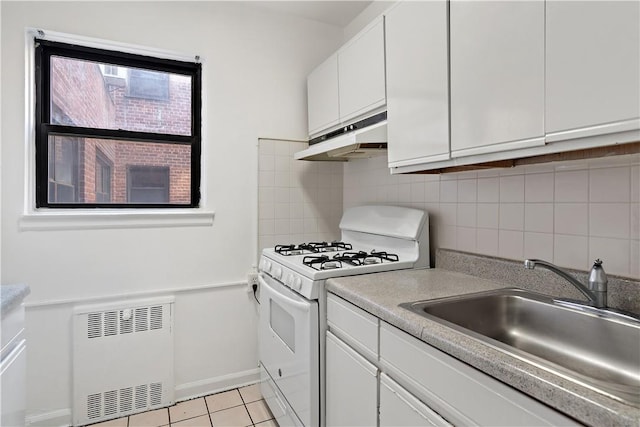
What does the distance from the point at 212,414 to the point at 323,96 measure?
2046 mm

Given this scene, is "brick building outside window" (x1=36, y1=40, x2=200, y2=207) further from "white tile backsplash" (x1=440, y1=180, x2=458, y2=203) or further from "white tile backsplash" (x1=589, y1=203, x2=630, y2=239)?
"white tile backsplash" (x1=589, y1=203, x2=630, y2=239)

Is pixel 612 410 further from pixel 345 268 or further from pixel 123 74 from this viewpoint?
pixel 123 74

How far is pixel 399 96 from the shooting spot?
1.54 m

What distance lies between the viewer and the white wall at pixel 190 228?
1.83m

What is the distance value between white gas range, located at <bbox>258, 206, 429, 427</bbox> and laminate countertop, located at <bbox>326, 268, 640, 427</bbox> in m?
0.11

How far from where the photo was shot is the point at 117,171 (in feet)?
6.93

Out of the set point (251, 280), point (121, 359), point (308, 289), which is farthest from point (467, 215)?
point (121, 359)

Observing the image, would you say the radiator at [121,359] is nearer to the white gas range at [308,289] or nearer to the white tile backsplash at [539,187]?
the white gas range at [308,289]

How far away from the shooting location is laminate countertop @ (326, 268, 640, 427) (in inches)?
24.3

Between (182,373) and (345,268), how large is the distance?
137 centimetres

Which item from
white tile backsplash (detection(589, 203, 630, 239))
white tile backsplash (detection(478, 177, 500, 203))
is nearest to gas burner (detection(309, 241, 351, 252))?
white tile backsplash (detection(478, 177, 500, 203))

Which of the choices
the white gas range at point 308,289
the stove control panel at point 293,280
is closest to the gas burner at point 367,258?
the white gas range at point 308,289

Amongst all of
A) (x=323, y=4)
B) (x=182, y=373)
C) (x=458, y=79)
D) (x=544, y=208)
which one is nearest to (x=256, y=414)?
(x=182, y=373)

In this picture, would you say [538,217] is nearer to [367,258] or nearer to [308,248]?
[367,258]
